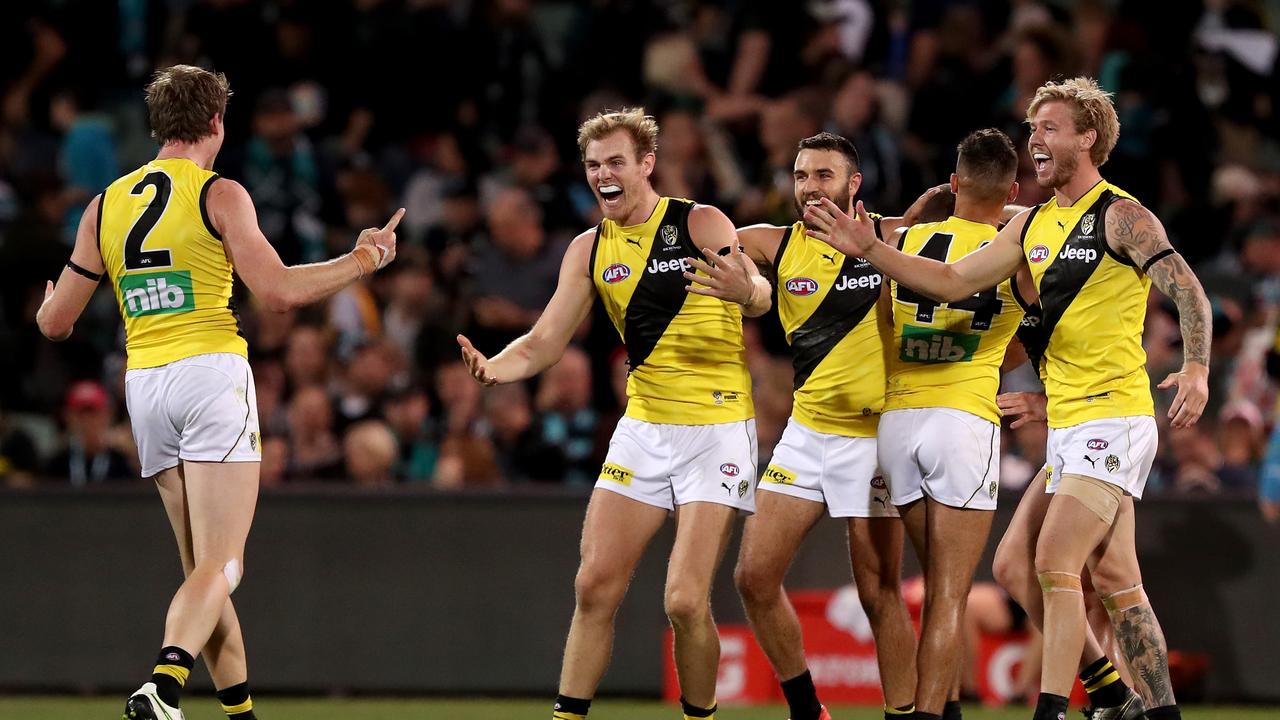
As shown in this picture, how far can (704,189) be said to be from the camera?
47.4 ft

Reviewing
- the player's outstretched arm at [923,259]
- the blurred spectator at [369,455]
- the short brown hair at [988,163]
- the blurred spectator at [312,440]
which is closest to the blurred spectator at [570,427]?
the blurred spectator at [369,455]

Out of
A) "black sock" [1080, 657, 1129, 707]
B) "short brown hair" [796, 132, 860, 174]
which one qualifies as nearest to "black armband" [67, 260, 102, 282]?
"short brown hair" [796, 132, 860, 174]

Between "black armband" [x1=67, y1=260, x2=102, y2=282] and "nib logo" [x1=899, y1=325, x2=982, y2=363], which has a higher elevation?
"black armband" [x1=67, y1=260, x2=102, y2=282]

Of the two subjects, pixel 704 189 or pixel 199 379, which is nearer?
pixel 199 379

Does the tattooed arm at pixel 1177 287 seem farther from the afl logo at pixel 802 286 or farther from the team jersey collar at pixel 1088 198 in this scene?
the afl logo at pixel 802 286

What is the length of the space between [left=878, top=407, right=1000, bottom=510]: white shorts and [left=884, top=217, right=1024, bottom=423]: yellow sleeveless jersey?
0.07 metres

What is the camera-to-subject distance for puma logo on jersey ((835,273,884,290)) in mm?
8367

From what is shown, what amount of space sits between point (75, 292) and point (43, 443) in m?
6.74

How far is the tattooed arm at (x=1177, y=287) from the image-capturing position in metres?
7.14

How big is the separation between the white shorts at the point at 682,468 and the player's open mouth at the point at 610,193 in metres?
1.05

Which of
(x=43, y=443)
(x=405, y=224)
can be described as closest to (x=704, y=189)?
(x=405, y=224)

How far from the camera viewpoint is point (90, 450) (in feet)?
42.1

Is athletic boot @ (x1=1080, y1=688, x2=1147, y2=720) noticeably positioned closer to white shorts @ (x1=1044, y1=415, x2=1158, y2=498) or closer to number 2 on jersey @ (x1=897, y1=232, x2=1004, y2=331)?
white shorts @ (x1=1044, y1=415, x2=1158, y2=498)

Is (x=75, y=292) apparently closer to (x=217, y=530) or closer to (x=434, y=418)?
(x=217, y=530)
